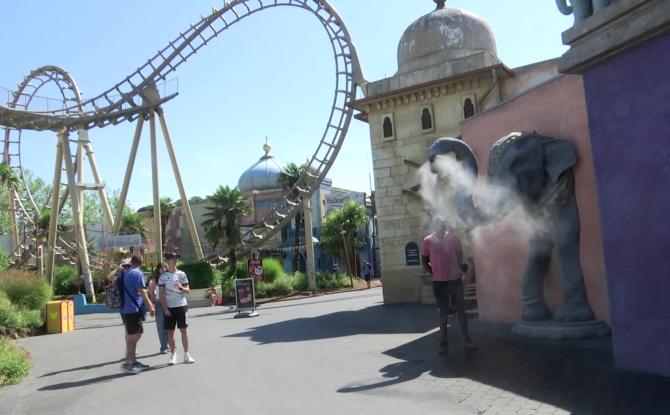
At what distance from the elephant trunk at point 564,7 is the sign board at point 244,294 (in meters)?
12.7

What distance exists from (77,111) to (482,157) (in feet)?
76.9

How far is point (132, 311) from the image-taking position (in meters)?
8.28

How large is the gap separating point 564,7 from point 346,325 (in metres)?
7.86

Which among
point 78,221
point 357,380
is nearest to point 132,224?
point 78,221

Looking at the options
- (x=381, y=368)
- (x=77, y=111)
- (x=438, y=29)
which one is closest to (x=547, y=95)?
(x=381, y=368)

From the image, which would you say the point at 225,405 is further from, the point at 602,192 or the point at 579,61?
the point at 579,61

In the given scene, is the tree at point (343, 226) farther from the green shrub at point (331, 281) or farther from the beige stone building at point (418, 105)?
the beige stone building at point (418, 105)

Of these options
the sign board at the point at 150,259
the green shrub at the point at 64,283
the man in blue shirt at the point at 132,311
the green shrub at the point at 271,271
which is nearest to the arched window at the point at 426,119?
the man in blue shirt at the point at 132,311

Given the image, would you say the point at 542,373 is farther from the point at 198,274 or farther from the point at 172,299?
the point at 198,274

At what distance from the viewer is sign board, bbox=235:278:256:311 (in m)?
17.3

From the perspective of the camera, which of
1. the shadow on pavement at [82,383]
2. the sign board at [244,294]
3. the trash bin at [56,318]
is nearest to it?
the shadow on pavement at [82,383]

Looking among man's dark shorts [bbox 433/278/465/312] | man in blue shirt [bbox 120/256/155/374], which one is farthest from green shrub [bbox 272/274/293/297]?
man's dark shorts [bbox 433/278/465/312]

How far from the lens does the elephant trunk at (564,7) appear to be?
21.6 feet

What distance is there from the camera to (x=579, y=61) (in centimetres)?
607
